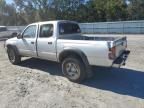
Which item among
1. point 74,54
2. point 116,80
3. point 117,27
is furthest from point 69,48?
point 117,27

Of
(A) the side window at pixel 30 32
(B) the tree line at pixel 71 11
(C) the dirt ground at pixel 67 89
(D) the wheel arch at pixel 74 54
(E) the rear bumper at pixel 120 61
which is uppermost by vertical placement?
(B) the tree line at pixel 71 11

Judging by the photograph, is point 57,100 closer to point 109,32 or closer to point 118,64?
point 118,64

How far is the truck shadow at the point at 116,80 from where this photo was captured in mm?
6046

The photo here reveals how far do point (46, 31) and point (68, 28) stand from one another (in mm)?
822

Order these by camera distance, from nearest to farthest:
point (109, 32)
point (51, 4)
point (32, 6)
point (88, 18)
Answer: point (109, 32) → point (88, 18) → point (51, 4) → point (32, 6)

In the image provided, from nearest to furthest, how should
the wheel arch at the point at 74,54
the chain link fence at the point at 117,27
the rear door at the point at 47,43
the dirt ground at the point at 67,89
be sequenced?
the dirt ground at the point at 67,89, the wheel arch at the point at 74,54, the rear door at the point at 47,43, the chain link fence at the point at 117,27

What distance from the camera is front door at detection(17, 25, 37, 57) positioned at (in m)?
8.04

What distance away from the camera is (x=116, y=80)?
274 inches

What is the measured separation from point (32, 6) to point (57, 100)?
53.3 m

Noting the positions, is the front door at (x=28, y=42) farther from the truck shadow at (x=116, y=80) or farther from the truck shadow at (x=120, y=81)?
the truck shadow at (x=120, y=81)

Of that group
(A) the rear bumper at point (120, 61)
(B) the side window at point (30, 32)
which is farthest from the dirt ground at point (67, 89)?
(B) the side window at point (30, 32)

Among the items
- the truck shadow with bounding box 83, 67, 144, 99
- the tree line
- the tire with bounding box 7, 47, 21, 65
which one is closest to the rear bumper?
the truck shadow with bounding box 83, 67, 144, 99

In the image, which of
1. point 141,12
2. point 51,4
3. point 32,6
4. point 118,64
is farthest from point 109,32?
point 32,6

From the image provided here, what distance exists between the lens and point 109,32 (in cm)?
2500
